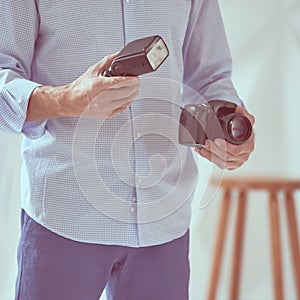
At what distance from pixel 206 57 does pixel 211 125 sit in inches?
7.0

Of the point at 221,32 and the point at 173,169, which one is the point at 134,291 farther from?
the point at 221,32

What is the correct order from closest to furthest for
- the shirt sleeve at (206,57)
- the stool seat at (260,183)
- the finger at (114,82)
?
the finger at (114,82) → the shirt sleeve at (206,57) → the stool seat at (260,183)

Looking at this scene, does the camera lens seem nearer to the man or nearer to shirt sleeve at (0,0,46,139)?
the man

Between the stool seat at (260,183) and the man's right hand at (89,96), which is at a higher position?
the man's right hand at (89,96)

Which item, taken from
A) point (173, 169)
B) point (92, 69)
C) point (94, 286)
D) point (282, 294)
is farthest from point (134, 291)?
point (282, 294)

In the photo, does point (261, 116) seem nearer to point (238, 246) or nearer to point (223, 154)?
point (238, 246)

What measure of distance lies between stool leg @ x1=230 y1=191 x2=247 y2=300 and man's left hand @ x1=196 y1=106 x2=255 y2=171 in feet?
2.76

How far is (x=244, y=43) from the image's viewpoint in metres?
1.81

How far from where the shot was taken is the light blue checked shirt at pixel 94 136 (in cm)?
83

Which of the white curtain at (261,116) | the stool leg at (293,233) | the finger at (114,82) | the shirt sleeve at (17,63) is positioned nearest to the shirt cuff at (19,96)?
the shirt sleeve at (17,63)

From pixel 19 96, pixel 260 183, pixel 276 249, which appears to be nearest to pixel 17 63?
pixel 19 96

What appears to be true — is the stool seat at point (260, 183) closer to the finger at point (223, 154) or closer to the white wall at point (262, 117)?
the white wall at point (262, 117)

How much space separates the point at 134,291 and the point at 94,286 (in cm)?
6

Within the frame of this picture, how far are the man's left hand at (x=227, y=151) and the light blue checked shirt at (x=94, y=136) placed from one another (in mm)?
45
